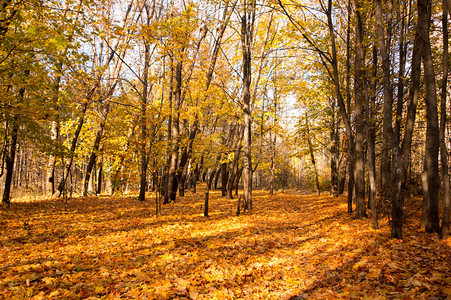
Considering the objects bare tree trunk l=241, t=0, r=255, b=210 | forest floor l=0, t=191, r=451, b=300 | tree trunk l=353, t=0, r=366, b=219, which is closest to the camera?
forest floor l=0, t=191, r=451, b=300

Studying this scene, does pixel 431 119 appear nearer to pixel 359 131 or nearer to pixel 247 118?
pixel 359 131

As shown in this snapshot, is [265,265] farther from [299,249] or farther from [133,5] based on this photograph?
[133,5]

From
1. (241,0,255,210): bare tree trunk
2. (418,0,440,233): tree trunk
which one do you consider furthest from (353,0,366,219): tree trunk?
(241,0,255,210): bare tree trunk

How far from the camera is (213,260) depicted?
5.04 metres

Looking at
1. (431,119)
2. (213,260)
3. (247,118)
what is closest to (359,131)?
(431,119)

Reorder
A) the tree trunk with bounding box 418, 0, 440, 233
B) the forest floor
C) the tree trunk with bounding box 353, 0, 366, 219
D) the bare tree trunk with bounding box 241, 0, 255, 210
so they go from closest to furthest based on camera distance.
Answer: the forest floor, the tree trunk with bounding box 418, 0, 440, 233, the tree trunk with bounding box 353, 0, 366, 219, the bare tree trunk with bounding box 241, 0, 255, 210

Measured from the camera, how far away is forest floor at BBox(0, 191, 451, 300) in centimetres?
370

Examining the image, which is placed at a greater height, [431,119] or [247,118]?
[247,118]

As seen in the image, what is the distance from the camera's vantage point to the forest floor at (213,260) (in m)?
3.70

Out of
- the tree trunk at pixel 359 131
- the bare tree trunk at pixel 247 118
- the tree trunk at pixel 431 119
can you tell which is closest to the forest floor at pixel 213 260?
the tree trunk at pixel 359 131

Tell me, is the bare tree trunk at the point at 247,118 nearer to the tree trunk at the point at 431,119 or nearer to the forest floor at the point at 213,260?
the forest floor at the point at 213,260

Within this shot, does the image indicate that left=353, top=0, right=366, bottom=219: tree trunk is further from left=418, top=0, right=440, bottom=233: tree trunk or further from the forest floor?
left=418, top=0, right=440, bottom=233: tree trunk

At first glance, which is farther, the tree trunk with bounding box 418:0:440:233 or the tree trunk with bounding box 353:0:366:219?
the tree trunk with bounding box 353:0:366:219

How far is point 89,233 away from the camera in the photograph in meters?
6.74
